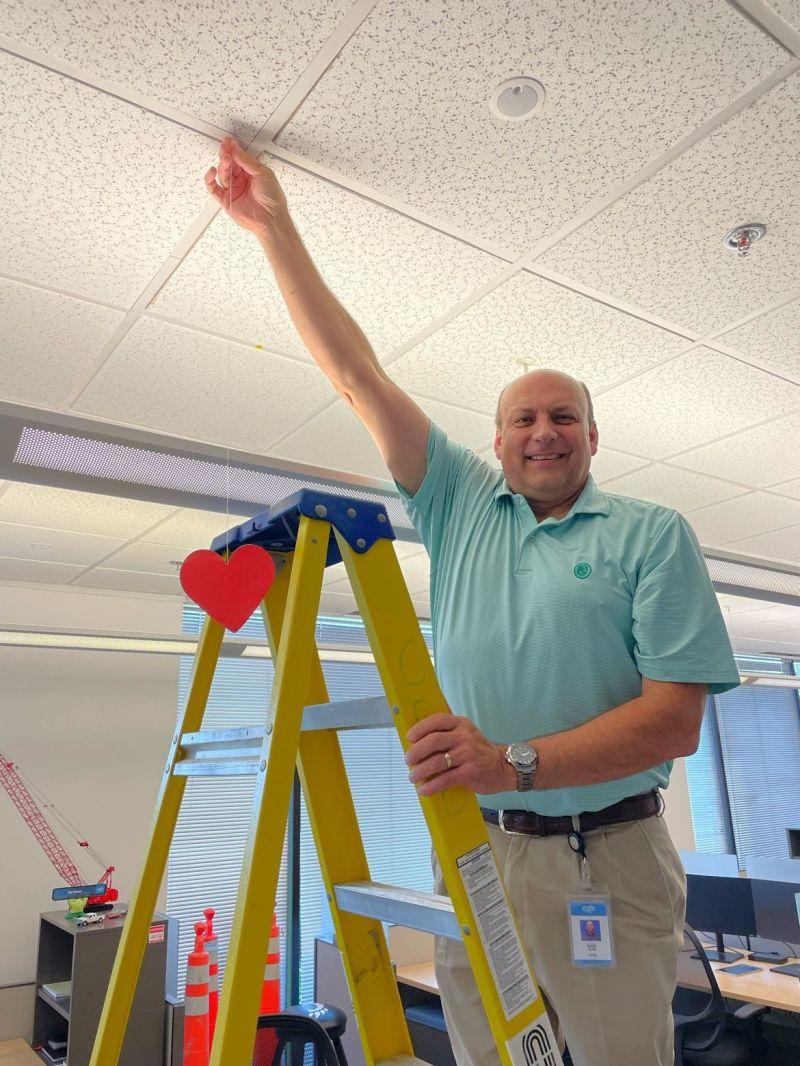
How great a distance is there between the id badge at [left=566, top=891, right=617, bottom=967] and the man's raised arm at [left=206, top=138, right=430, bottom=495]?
0.74 metres

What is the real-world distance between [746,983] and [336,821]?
12.1 feet

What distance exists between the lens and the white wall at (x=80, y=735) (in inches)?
173

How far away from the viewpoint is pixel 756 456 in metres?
3.20

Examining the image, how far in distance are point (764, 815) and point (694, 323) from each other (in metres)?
7.67

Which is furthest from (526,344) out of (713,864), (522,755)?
(713,864)

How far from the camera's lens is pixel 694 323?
221cm

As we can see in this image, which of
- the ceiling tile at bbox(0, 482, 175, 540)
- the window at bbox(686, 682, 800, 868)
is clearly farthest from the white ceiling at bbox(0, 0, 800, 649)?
the window at bbox(686, 682, 800, 868)

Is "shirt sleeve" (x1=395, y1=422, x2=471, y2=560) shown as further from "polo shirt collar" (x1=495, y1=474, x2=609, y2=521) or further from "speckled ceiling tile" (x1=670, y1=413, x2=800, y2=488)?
"speckled ceiling tile" (x1=670, y1=413, x2=800, y2=488)

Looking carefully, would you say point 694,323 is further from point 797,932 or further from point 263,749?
point 797,932

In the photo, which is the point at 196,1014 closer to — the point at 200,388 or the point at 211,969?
the point at 211,969

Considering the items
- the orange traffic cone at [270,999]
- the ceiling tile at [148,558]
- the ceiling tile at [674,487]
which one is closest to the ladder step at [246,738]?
the orange traffic cone at [270,999]

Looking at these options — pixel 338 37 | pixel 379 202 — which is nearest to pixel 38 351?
pixel 379 202

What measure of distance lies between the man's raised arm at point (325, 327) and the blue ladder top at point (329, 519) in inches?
11.8

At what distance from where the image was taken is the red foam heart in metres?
1.06
